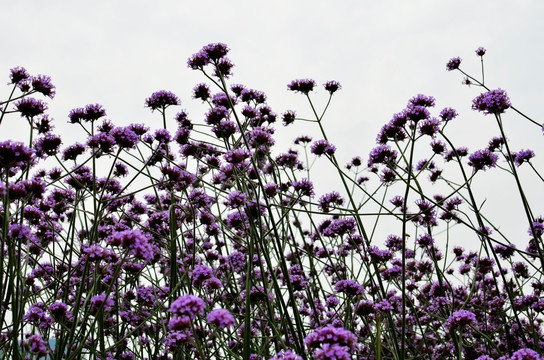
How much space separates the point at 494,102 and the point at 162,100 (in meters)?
2.74

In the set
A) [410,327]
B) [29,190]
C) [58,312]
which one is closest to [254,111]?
[29,190]

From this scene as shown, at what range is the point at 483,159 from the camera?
384 cm

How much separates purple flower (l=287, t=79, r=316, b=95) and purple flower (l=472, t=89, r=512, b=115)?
5.80ft

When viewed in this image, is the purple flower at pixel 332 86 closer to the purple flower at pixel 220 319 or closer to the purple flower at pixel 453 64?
the purple flower at pixel 453 64

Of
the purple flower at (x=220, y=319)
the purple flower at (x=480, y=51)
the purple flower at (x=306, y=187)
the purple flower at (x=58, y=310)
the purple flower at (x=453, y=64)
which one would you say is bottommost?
the purple flower at (x=220, y=319)

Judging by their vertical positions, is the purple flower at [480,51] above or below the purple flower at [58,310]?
above

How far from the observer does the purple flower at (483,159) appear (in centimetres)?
382

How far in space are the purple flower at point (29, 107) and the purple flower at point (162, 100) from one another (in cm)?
98

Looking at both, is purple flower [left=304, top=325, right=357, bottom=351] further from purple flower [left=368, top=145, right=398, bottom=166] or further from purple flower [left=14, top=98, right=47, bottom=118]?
purple flower [left=14, top=98, right=47, bottom=118]

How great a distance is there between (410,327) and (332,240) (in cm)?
170

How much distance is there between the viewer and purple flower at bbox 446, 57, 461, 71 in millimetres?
5035

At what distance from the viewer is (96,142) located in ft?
11.4

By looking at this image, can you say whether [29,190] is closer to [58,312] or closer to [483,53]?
[58,312]

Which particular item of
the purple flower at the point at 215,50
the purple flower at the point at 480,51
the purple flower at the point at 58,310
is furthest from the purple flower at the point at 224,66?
the purple flower at the point at 480,51
